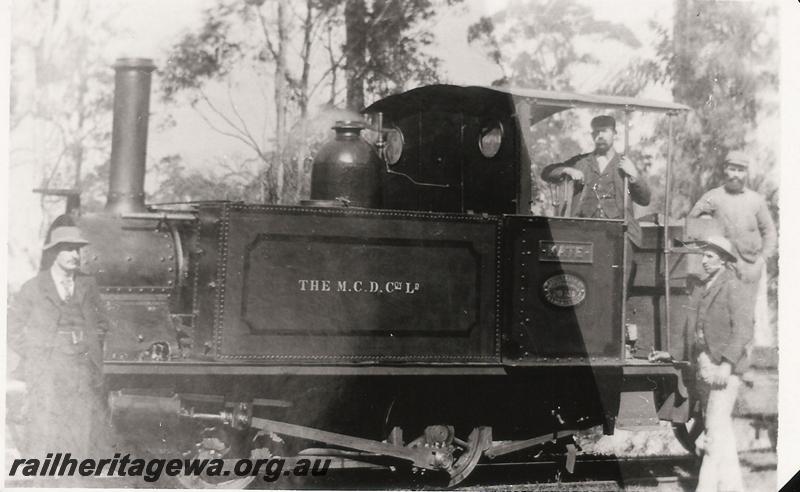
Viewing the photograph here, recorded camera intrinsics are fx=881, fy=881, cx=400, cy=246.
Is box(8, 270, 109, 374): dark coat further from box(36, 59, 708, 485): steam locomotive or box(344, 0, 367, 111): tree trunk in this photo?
box(344, 0, 367, 111): tree trunk

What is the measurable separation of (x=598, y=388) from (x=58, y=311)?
3.60m

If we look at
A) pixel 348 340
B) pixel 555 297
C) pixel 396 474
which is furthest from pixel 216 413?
pixel 555 297

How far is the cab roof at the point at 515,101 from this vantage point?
5.96 meters

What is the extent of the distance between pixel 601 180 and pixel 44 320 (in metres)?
3.94

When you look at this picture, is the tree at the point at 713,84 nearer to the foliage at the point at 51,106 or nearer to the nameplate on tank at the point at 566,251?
the nameplate on tank at the point at 566,251

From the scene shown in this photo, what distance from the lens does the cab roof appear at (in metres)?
5.96

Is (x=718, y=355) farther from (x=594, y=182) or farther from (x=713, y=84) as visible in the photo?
(x=713, y=84)

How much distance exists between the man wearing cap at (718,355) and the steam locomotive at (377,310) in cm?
59

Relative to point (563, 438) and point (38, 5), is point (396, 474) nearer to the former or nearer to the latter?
point (563, 438)

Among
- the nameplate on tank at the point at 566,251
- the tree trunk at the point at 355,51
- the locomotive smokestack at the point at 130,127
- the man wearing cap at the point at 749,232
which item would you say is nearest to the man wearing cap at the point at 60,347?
the locomotive smokestack at the point at 130,127

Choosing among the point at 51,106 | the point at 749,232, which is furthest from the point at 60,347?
the point at 749,232

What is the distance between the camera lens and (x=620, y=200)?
641cm
